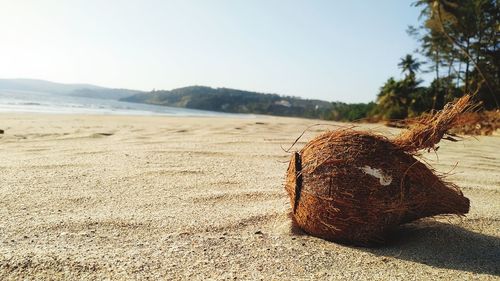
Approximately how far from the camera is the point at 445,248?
2.21 meters

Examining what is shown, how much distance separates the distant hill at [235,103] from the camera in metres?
82.4

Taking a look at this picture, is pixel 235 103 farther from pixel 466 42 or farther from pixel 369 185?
pixel 369 185

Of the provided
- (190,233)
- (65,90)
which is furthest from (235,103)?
(190,233)

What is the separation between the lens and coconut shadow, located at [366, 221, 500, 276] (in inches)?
79.4

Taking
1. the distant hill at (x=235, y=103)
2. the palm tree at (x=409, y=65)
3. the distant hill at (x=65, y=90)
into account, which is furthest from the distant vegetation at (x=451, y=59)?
the distant hill at (x=65, y=90)

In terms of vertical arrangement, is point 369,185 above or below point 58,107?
above

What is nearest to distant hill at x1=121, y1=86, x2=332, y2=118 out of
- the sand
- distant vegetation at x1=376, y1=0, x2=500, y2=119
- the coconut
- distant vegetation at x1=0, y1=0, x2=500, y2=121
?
distant vegetation at x1=0, y1=0, x2=500, y2=121

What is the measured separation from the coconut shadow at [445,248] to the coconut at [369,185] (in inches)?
5.3

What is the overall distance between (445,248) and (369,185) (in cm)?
64

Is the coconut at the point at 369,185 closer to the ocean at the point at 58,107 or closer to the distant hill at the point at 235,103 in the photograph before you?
the ocean at the point at 58,107

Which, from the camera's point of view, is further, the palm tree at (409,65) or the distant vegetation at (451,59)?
the palm tree at (409,65)

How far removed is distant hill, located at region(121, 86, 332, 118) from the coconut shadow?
6836 centimetres

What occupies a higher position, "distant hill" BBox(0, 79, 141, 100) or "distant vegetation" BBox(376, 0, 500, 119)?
"distant vegetation" BBox(376, 0, 500, 119)

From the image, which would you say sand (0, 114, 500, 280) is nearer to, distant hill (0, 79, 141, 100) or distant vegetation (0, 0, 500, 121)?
distant vegetation (0, 0, 500, 121)
